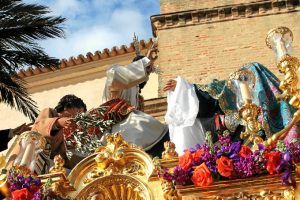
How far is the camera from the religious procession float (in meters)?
6.28

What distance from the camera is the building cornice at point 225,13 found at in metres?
15.5

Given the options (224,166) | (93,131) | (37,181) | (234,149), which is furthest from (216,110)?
(37,181)

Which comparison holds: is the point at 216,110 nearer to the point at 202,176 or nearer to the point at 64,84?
the point at 202,176

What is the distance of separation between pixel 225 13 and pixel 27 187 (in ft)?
31.7

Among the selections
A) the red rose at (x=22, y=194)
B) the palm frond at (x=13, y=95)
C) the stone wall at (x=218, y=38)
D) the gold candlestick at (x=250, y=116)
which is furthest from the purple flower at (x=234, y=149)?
the stone wall at (x=218, y=38)

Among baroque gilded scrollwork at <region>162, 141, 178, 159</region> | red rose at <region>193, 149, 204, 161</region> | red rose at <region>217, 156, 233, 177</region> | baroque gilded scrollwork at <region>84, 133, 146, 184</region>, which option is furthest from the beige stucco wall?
red rose at <region>217, 156, 233, 177</region>

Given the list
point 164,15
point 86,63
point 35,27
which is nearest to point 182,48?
point 164,15

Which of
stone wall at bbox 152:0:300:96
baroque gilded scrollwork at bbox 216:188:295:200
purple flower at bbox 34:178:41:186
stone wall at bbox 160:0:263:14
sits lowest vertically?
baroque gilded scrollwork at bbox 216:188:295:200

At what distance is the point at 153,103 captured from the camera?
13602 millimetres

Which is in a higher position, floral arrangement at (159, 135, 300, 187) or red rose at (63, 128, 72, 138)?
red rose at (63, 128, 72, 138)

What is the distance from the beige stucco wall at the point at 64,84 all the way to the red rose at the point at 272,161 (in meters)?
10.6

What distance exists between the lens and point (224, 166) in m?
6.36

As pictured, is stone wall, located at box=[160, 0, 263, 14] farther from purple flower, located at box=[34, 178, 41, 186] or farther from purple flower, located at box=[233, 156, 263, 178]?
purple flower, located at box=[233, 156, 263, 178]

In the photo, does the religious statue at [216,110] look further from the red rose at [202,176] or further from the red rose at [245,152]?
the red rose at [202,176]
